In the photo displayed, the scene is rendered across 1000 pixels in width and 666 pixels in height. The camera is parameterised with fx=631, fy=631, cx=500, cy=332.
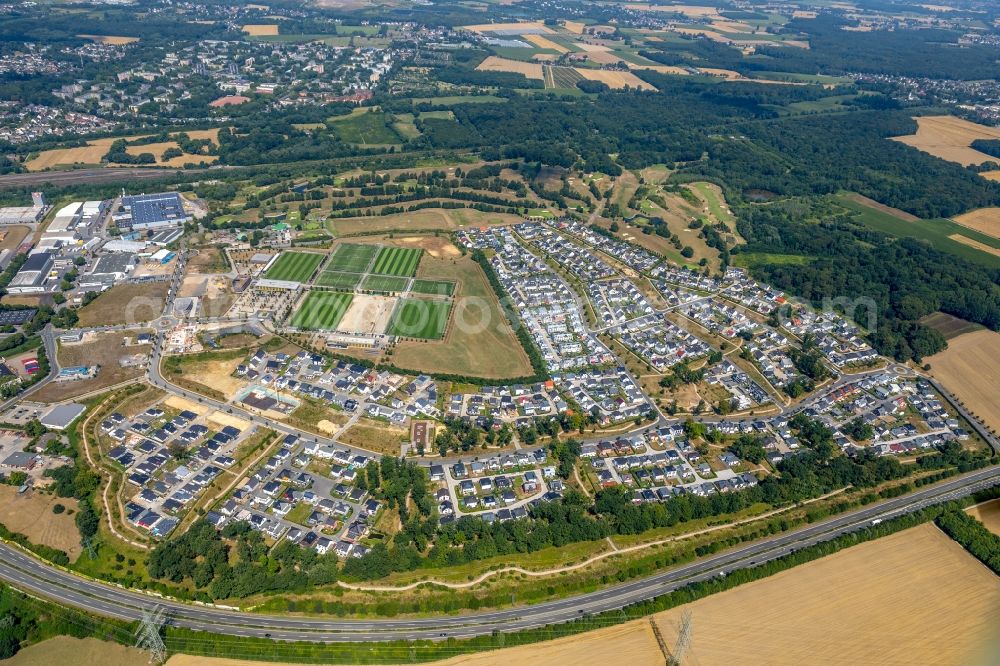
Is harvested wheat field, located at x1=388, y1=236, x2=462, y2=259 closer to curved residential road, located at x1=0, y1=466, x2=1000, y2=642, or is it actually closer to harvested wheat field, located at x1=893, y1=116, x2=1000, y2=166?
curved residential road, located at x1=0, y1=466, x2=1000, y2=642

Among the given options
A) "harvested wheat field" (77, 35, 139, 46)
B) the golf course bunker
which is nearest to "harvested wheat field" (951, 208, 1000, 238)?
the golf course bunker

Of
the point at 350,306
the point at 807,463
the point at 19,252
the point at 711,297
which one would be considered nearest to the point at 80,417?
the point at 350,306

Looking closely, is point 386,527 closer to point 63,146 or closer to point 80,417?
point 80,417

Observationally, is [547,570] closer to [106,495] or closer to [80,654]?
[80,654]

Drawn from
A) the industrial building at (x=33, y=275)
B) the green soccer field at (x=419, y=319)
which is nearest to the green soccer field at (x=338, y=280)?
the green soccer field at (x=419, y=319)

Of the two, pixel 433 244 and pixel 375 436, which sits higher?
pixel 433 244

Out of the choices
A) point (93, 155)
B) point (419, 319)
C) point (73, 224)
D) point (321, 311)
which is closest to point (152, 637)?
point (321, 311)
